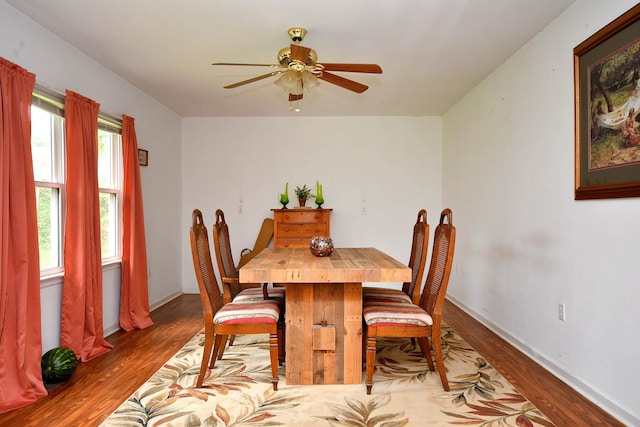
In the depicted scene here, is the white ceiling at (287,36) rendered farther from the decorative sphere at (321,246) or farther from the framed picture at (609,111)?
the decorative sphere at (321,246)

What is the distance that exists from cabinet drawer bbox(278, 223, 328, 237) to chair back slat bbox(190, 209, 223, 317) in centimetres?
238

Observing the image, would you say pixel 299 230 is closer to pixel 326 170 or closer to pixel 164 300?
pixel 326 170

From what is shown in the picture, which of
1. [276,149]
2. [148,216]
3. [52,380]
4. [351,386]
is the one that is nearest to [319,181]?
[276,149]

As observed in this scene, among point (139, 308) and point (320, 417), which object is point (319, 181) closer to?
point (139, 308)

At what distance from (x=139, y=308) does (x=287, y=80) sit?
2.67m

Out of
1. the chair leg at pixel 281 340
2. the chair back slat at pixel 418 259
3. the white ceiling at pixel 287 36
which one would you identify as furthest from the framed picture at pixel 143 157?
the chair back slat at pixel 418 259

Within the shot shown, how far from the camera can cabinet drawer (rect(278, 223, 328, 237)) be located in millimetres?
5117

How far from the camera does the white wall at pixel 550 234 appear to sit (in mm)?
2180

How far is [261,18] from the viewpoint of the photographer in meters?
2.73

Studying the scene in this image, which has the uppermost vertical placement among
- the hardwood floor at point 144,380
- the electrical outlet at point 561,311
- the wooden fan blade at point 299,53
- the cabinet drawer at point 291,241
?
the wooden fan blade at point 299,53

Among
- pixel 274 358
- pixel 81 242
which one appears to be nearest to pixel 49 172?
pixel 81 242

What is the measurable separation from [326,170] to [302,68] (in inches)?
114

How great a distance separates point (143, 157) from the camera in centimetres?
445

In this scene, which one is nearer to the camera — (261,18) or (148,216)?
(261,18)
